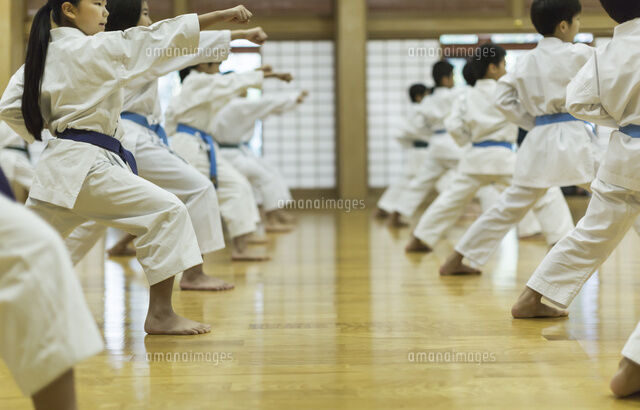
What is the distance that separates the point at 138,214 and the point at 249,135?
379 cm

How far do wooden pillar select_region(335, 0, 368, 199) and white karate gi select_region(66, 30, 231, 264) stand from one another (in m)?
5.50

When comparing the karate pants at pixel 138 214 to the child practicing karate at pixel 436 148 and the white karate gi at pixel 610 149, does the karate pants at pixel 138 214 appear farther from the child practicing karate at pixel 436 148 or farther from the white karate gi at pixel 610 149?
→ the child practicing karate at pixel 436 148

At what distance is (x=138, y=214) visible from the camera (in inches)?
100

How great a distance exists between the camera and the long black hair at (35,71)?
2396 millimetres

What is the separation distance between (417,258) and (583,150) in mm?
1648

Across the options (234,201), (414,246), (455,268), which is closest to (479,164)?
(414,246)

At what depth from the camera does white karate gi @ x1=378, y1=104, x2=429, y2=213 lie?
283 inches

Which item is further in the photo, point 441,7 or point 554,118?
point 441,7

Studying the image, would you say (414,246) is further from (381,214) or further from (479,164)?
(381,214)

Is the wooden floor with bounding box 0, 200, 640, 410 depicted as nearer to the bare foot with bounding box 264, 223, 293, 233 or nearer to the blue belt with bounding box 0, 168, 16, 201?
the blue belt with bounding box 0, 168, 16, 201

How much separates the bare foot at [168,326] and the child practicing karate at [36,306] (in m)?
1.30

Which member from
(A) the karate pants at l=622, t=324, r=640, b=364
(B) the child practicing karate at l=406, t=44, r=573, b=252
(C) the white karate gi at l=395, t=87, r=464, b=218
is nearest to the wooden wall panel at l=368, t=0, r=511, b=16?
(C) the white karate gi at l=395, t=87, r=464, b=218

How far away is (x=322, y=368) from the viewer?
2189mm

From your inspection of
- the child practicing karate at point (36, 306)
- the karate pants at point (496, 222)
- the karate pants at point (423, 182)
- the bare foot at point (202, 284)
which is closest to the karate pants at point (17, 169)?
the bare foot at point (202, 284)
